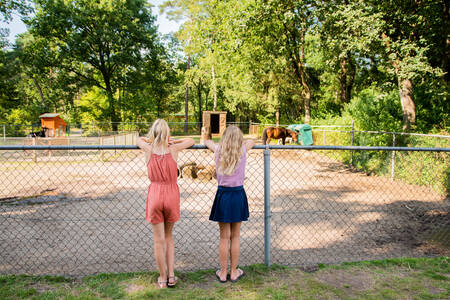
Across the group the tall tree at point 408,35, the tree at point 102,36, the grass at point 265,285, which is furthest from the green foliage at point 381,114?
the tree at point 102,36

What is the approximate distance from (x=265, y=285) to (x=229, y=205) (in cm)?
98

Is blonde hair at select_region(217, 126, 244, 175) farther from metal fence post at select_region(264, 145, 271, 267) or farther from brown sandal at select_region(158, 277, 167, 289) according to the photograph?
brown sandal at select_region(158, 277, 167, 289)

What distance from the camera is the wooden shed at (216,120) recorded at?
20334mm

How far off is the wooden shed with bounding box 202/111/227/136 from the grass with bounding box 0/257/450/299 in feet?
54.1

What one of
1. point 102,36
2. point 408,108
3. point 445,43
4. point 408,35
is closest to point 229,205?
point 408,108

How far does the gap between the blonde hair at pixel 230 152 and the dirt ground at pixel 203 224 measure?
1.72 m

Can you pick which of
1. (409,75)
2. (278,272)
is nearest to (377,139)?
(409,75)

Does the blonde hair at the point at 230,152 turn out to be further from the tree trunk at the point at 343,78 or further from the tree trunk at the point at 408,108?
the tree trunk at the point at 343,78

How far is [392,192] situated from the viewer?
325 inches

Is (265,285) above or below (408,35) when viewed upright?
below

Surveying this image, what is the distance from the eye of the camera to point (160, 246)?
286cm

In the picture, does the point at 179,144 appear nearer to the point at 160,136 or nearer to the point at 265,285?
the point at 160,136

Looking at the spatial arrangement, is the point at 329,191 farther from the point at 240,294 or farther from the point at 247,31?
the point at 247,31

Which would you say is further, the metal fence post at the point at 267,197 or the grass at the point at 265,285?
the metal fence post at the point at 267,197
